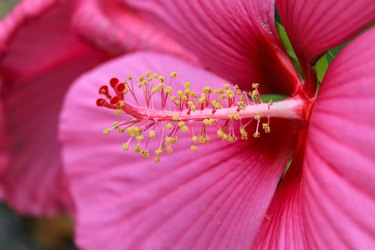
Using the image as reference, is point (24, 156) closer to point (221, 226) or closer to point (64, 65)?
point (64, 65)

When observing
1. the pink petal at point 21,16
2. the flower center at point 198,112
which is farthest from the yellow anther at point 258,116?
the pink petal at point 21,16

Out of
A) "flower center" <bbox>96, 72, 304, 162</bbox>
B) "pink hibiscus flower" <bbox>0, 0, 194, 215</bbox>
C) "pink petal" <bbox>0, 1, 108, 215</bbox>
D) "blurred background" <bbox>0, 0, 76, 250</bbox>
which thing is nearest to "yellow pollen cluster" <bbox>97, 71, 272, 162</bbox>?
"flower center" <bbox>96, 72, 304, 162</bbox>

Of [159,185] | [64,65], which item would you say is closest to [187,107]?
[159,185]

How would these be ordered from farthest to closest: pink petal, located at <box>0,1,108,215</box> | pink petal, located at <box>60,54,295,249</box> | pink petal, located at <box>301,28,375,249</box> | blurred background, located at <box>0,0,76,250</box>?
1. blurred background, located at <box>0,0,76,250</box>
2. pink petal, located at <box>0,1,108,215</box>
3. pink petal, located at <box>60,54,295,249</box>
4. pink petal, located at <box>301,28,375,249</box>

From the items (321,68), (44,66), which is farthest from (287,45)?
(44,66)

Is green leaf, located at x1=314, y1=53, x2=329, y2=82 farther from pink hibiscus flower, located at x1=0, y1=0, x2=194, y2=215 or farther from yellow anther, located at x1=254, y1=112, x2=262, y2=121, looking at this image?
pink hibiscus flower, located at x1=0, y1=0, x2=194, y2=215

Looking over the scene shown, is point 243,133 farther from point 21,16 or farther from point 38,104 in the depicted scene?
point 38,104
